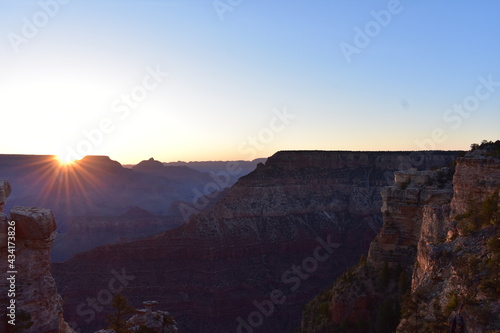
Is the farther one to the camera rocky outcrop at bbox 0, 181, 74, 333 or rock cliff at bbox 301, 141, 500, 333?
rocky outcrop at bbox 0, 181, 74, 333

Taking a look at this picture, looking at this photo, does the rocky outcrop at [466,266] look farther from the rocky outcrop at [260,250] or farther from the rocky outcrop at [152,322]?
the rocky outcrop at [260,250]

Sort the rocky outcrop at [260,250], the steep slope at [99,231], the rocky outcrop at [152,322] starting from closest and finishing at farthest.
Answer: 1. the rocky outcrop at [152,322]
2. the rocky outcrop at [260,250]
3. the steep slope at [99,231]

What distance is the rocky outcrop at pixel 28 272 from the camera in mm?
12258

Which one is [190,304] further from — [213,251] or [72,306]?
[72,306]

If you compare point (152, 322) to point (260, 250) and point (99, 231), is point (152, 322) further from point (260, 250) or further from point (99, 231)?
point (99, 231)

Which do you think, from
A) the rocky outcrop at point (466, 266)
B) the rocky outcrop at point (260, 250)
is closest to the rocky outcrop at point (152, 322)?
the rocky outcrop at point (466, 266)

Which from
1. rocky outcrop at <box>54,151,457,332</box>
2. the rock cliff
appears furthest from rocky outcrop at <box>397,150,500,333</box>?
rocky outcrop at <box>54,151,457,332</box>

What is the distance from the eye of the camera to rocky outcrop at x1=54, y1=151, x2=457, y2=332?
2004 inches

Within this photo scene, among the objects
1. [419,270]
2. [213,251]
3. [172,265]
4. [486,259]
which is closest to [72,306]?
[172,265]

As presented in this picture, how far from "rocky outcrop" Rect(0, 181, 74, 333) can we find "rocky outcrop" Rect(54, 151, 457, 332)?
1501 inches

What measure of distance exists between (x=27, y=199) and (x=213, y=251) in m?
114

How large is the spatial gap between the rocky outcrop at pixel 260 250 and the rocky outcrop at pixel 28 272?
38116 mm

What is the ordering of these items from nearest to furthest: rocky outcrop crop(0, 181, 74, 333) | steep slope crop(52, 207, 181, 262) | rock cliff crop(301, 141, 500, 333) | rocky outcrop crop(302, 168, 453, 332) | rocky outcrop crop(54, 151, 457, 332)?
rock cliff crop(301, 141, 500, 333), rocky outcrop crop(0, 181, 74, 333), rocky outcrop crop(302, 168, 453, 332), rocky outcrop crop(54, 151, 457, 332), steep slope crop(52, 207, 181, 262)

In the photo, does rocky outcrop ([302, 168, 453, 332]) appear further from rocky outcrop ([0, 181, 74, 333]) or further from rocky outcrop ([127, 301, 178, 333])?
rocky outcrop ([0, 181, 74, 333])
